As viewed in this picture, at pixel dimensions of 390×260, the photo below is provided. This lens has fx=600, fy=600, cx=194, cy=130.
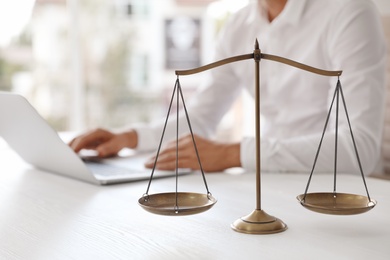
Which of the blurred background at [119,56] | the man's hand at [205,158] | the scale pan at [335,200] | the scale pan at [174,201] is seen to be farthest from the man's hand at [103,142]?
the blurred background at [119,56]

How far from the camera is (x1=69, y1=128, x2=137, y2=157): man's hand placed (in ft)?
5.35

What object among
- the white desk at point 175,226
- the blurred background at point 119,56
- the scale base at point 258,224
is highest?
the blurred background at point 119,56

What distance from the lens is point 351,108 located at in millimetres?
1515

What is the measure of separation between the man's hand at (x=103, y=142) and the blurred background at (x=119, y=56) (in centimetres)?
291

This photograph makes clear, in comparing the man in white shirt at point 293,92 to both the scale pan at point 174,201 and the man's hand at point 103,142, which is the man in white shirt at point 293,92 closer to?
the man's hand at point 103,142

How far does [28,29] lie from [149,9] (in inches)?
38.8

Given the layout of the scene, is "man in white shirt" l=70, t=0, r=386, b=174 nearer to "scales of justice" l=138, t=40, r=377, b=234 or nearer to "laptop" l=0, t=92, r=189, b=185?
"laptop" l=0, t=92, r=189, b=185

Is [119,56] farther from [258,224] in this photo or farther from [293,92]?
[258,224]

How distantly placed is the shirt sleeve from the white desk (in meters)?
0.10

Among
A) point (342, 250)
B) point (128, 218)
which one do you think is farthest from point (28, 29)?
point (342, 250)

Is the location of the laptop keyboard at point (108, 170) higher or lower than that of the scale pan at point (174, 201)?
lower

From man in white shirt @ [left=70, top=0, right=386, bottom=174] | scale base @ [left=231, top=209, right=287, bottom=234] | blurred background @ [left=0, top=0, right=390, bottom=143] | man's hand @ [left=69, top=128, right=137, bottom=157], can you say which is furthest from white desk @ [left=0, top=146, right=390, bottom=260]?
blurred background @ [left=0, top=0, right=390, bottom=143]

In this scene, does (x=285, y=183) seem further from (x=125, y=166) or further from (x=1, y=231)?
(x=1, y=231)

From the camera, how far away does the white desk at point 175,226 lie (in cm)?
80
